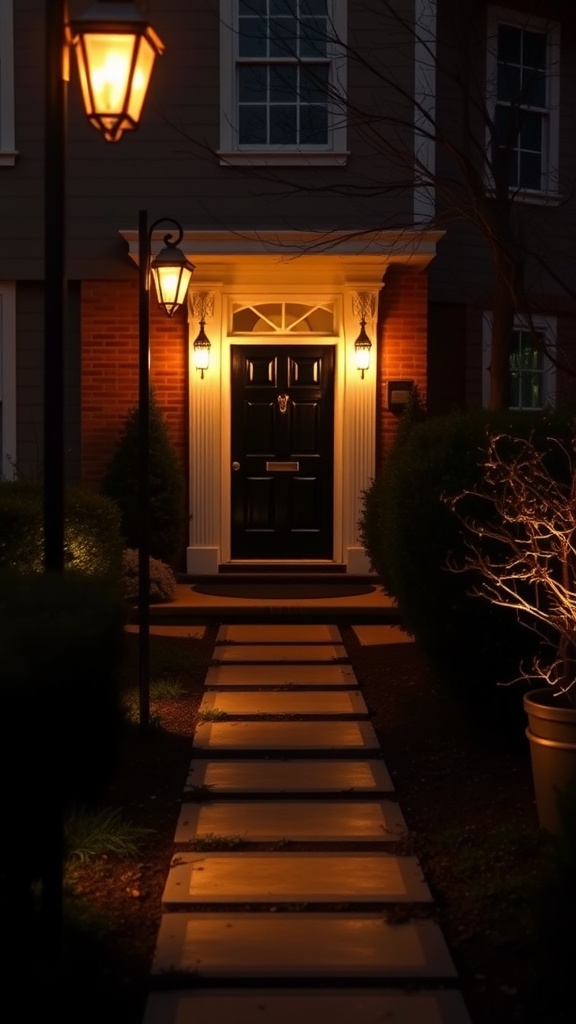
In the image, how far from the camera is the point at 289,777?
609 centimetres

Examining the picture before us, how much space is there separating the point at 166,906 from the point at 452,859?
48.4 inches

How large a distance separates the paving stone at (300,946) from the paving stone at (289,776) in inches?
56.3

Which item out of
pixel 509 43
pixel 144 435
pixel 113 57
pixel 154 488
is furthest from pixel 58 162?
pixel 509 43

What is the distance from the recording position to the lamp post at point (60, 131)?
149 inches

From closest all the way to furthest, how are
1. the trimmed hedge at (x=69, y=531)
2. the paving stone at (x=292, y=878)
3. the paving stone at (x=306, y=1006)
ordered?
the paving stone at (x=306, y=1006) < the paving stone at (x=292, y=878) < the trimmed hedge at (x=69, y=531)

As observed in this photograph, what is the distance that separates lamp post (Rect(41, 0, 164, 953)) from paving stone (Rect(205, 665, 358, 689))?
4.05m

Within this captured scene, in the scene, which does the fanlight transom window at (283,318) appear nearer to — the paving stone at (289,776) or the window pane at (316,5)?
the window pane at (316,5)

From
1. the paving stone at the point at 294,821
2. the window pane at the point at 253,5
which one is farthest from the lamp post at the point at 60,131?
the window pane at the point at 253,5

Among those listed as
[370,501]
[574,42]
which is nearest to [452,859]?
[370,501]

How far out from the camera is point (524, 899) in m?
4.45

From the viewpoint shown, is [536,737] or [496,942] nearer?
[496,942]

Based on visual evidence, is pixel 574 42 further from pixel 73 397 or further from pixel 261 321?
pixel 73 397

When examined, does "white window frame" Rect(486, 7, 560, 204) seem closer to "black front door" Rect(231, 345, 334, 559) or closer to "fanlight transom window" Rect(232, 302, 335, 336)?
"fanlight transom window" Rect(232, 302, 335, 336)

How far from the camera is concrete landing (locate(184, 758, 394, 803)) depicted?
5.88 metres
